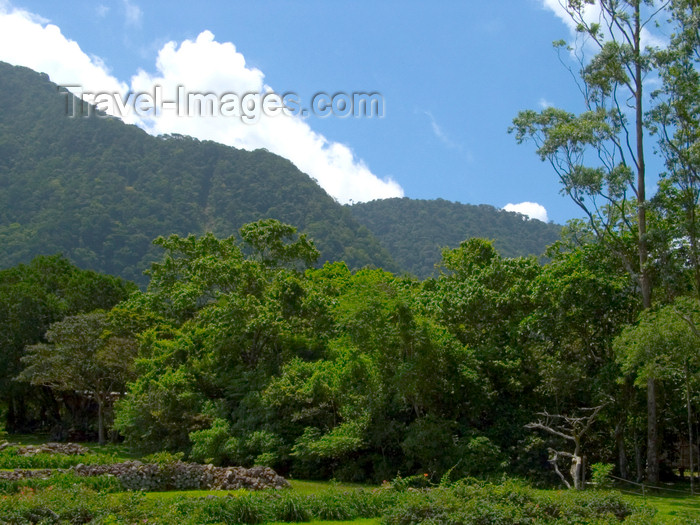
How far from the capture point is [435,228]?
83.9m

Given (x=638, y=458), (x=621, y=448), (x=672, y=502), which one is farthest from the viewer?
(x=638, y=458)

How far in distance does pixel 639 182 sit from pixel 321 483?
14394mm

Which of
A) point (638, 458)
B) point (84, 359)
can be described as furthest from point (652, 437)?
point (84, 359)

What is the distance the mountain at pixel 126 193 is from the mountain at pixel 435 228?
784 centimetres

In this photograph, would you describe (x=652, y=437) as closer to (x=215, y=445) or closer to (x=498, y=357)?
(x=498, y=357)

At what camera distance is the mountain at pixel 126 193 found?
61125mm

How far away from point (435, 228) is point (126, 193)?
3754 cm

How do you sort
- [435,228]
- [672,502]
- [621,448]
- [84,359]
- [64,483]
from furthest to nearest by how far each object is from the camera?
[435,228] → [84,359] → [621,448] → [672,502] → [64,483]

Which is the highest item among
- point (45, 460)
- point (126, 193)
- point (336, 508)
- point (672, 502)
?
point (126, 193)

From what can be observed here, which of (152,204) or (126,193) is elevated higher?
(126,193)

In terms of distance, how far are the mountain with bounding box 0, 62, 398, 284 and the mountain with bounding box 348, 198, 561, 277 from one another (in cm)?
784

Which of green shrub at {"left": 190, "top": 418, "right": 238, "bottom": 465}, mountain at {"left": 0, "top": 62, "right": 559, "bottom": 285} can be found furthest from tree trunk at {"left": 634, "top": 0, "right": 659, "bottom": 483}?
mountain at {"left": 0, "top": 62, "right": 559, "bottom": 285}

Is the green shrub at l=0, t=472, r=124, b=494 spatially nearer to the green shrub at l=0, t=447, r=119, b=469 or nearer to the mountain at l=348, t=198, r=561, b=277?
the green shrub at l=0, t=447, r=119, b=469

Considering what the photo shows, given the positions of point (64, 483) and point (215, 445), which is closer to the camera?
point (64, 483)
